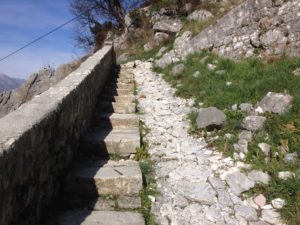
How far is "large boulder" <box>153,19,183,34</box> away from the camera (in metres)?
12.4

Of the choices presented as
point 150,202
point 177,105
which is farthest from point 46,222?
point 177,105

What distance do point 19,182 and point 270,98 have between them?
3742 mm

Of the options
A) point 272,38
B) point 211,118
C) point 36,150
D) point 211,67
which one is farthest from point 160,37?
point 36,150

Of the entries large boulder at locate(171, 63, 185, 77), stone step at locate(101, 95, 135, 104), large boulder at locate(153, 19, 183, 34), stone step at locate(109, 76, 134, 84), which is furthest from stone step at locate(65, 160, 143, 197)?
large boulder at locate(153, 19, 183, 34)

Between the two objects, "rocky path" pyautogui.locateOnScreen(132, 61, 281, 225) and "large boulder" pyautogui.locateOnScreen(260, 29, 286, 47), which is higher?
"large boulder" pyautogui.locateOnScreen(260, 29, 286, 47)

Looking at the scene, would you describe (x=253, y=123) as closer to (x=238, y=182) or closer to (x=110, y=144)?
(x=238, y=182)

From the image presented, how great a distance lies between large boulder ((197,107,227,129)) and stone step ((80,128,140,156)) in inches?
45.4

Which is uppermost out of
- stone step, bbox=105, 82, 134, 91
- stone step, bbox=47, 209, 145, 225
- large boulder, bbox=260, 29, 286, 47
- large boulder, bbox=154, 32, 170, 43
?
large boulder, bbox=154, 32, 170, 43

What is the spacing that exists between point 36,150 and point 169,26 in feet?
35.9

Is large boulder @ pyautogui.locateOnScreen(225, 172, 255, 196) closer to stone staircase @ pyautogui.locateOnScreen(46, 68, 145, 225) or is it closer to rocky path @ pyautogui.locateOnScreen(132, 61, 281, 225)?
rocky path @ pyautogui.locateOnScreen(132, 61, 281, 225)

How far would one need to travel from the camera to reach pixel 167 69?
9.15 meters

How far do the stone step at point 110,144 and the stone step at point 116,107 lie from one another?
1194 mm

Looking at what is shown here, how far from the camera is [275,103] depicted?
4691 mm

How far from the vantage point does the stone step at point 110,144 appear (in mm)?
4035
